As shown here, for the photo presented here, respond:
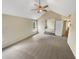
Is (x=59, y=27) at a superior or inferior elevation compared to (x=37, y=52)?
superior

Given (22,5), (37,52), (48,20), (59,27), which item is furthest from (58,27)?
(37,52)

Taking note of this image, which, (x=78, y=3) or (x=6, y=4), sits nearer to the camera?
(x=78, y=3)

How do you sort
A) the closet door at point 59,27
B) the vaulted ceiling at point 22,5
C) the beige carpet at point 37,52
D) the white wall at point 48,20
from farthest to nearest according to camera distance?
1. the white wall at point 48,20
2. the closet door at point 59,27
3. the vaulted ceiling at point 22,5
4. the beige carpet at point 37,52

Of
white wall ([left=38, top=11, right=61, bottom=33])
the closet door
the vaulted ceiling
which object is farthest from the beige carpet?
white wall ([left=38, top=11, right=61, bottom=33])

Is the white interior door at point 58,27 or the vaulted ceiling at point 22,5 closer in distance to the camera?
the vaulted ceiling at point 22,5

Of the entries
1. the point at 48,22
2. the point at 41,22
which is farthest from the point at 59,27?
the point at 41,22

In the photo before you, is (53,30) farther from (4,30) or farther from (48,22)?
(4,30)

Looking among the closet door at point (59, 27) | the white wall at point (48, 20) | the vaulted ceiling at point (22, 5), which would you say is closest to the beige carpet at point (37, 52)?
the vaulted ceiling at point (22, 5)

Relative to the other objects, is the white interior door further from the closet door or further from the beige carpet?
the beige carpet

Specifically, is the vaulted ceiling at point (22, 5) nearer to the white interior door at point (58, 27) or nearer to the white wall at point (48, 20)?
the white interior door at point (58, 27)

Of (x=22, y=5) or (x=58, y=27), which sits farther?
(x=58, y=27)

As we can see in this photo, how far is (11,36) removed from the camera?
6.68m

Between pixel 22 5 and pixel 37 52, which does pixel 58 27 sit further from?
pixel 37 52

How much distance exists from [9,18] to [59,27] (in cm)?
704
